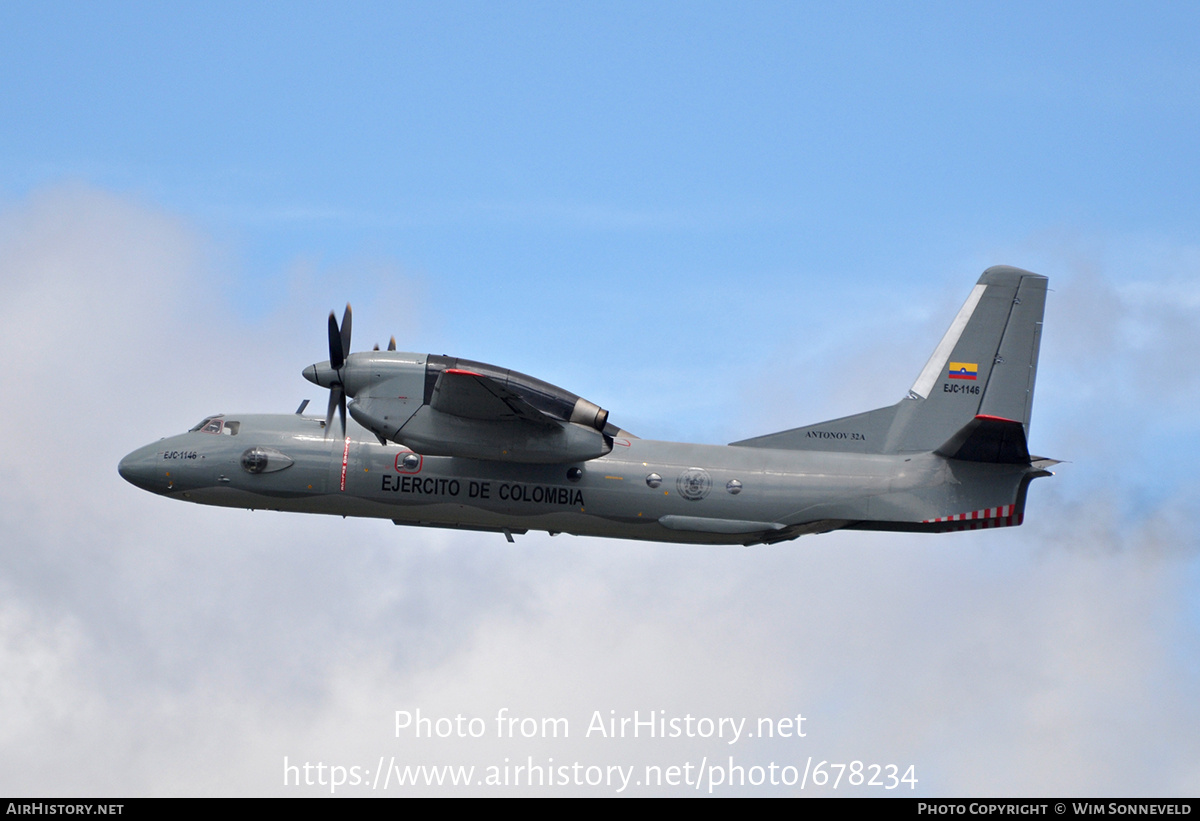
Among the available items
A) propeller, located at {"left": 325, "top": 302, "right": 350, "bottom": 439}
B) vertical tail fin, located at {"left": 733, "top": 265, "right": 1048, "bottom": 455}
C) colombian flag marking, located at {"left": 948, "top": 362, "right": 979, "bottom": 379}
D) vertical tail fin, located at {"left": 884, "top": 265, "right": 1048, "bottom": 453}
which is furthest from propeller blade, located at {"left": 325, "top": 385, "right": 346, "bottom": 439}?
colombian flag marking, located at {"left": 948, "top": 362, "right": 979, "bottom": 379}

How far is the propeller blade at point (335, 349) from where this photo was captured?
29020mm

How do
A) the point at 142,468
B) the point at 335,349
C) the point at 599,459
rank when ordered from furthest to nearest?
the point at 142,468 → the point at 599,459 → the point at 335,349

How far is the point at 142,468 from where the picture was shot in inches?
1255

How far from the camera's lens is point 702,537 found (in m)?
30.4

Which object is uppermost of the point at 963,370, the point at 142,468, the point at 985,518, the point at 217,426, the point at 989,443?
the point at 963,370

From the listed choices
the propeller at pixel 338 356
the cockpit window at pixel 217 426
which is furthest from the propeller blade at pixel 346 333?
the cockpit window at pixel 217 426

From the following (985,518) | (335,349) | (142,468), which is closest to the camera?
(335,349)

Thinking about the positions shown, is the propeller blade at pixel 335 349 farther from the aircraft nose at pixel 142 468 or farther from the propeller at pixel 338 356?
the aircraft nose at pixel 142 468

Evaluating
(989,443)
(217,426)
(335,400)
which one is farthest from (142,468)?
(989,443)

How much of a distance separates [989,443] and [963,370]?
309 centimetres

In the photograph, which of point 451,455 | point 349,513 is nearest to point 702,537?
point 451,455

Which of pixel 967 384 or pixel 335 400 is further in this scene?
pixel 967 384

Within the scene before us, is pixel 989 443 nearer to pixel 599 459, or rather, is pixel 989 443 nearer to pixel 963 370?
pixel 963 370
